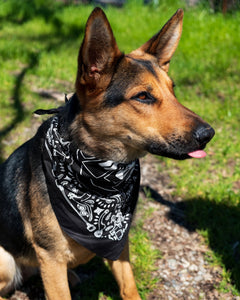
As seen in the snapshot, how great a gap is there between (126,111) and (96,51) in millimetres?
431

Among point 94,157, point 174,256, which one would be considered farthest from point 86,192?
point 174,256

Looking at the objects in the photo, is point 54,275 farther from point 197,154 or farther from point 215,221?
point 215,221

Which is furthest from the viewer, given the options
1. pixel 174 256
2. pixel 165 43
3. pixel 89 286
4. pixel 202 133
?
pixel 174 256

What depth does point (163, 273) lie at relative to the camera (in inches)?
131

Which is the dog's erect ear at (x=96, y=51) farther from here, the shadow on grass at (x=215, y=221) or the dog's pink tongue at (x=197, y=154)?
the shadow on grass at (x=215, y=221)

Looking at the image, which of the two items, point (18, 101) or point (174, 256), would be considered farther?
point (18, 101)

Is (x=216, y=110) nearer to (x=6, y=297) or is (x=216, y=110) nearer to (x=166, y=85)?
(x=166, y=85)

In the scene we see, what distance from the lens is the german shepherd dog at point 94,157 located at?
7.60ft

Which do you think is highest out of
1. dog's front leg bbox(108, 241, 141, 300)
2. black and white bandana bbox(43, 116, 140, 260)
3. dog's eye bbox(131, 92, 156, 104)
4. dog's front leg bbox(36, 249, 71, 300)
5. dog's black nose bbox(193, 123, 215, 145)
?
dog's eye bbox(131, 92, 156, 104)

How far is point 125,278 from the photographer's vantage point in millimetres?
2961

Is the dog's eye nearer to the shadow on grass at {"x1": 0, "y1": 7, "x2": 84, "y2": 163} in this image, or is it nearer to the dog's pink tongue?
the dog's pink tongue

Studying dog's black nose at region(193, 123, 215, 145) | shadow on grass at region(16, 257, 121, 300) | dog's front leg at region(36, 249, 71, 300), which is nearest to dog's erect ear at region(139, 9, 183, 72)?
dog's black nose at region(193, 123, 215, 145)

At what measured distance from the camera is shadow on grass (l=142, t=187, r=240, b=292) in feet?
11.3

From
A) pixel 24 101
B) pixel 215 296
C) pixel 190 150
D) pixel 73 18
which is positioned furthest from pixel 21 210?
pixel 73 18
